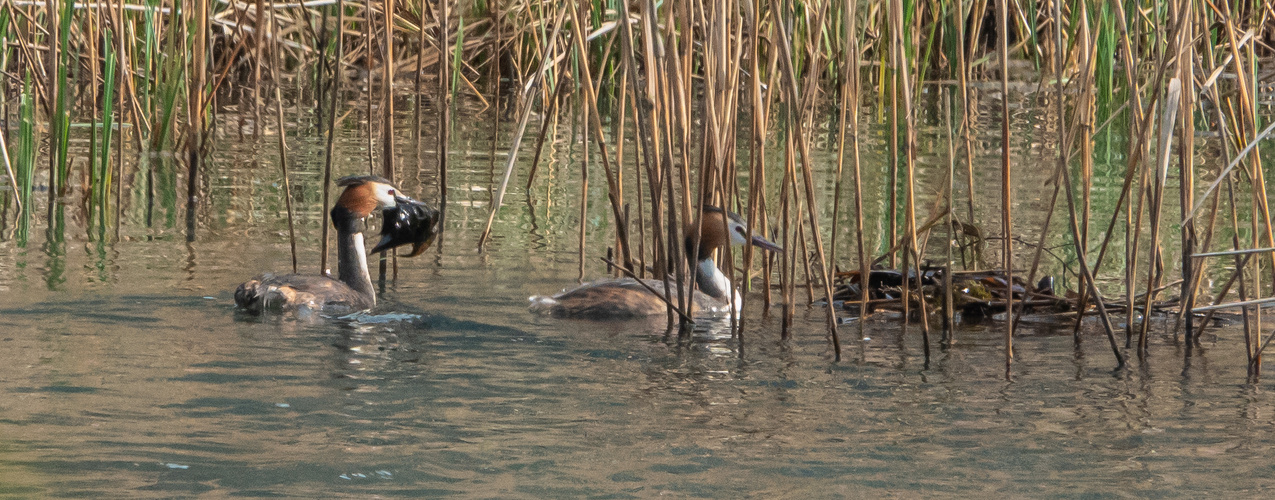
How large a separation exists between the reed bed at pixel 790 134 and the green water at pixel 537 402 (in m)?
0.20

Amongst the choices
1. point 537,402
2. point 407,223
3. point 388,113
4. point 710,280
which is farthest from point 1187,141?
point 407,223

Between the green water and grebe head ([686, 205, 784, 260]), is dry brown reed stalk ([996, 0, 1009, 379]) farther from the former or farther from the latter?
grebe head ([686, 205, 784, 260])

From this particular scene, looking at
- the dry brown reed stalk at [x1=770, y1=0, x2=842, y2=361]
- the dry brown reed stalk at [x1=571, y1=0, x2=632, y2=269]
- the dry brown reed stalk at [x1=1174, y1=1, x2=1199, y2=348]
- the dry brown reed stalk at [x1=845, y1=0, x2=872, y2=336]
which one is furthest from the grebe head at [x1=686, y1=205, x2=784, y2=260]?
the dry brown reed stalk at [x1=1174, y1=1, x2=1199, y2=348]

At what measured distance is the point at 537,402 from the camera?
14.9 feet

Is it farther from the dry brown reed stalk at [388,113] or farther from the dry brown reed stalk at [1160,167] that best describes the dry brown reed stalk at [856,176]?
the dry brown reed stalk at [388,113]

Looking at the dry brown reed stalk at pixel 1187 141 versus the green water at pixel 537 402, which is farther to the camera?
the dry brown reed stalk at pixel 1187 141

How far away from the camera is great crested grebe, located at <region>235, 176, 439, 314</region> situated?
584cm

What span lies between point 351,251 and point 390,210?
15.1 inches

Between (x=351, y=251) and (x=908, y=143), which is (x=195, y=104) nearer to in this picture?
(x=351, y=251)

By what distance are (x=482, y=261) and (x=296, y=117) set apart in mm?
6178

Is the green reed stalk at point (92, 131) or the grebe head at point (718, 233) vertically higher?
the green reed stalk at point (92, 131)

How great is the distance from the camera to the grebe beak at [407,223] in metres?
6.78

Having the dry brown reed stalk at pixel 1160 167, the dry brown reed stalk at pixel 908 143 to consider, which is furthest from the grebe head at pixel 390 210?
the dry brown reed stalk at pixel 1160 167

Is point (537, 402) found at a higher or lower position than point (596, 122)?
lower
